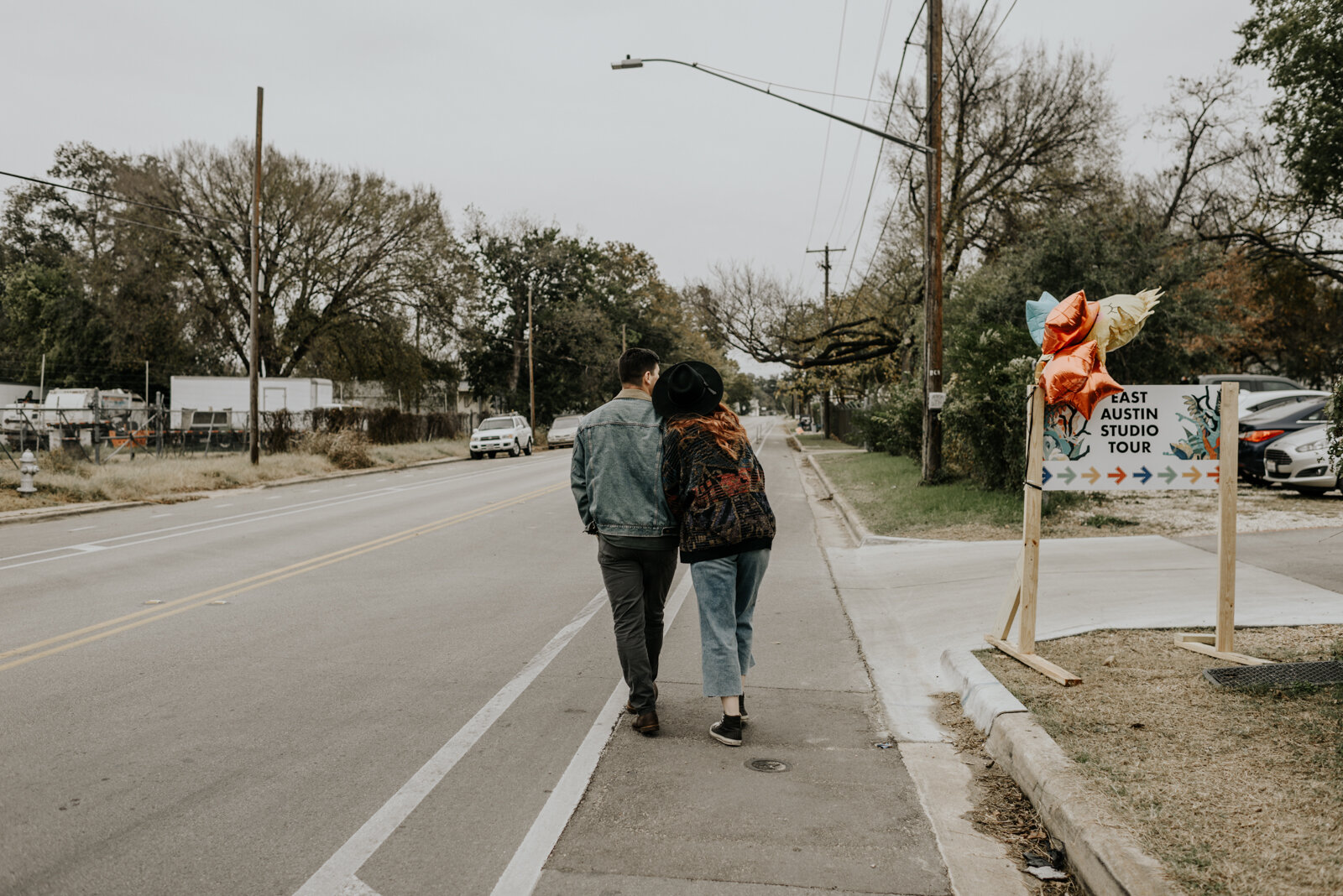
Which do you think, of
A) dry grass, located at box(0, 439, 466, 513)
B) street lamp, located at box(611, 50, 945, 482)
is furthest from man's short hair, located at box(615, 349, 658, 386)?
dry grass, located at box(0, 439, 466, 513)

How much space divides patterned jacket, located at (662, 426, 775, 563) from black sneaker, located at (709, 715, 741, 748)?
0.84 metres

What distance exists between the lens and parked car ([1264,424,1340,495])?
1362 cm

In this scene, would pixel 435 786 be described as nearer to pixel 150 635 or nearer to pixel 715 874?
pixel 715 874

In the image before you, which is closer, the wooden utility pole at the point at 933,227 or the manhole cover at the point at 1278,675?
the manhole cover at the point at 1278,675

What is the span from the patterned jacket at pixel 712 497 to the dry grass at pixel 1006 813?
4.87 ft

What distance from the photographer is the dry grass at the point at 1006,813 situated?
363 centimetres

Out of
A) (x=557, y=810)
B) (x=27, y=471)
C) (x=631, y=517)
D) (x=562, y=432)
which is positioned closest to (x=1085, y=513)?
(x=631, y=517)

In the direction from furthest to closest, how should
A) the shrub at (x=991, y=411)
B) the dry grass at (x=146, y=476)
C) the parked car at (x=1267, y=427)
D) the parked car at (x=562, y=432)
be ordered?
the parked car at (x=562, y=432) → the dry grass at (x=146, y=476) → the parked car at (x=1267, y=427) → the shrub at (x=991, y=411)

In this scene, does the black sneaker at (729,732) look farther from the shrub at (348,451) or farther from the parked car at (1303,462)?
the shrub at (348,451)

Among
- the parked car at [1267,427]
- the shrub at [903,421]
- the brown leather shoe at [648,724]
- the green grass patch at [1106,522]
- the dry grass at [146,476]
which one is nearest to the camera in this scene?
the brown leather shoe at [648,724]

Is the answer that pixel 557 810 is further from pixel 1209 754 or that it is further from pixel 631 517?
pixel 1209 754

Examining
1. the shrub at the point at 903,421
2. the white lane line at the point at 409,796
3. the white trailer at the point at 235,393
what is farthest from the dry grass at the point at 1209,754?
the white trailer at the point at 235,393

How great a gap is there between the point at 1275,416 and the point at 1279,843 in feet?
46.6

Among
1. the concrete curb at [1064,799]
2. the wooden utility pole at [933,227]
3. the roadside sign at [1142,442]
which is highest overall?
the wooden utility pole at [933,227]
